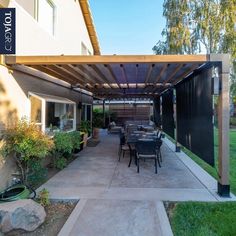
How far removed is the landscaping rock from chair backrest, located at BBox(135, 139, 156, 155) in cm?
392

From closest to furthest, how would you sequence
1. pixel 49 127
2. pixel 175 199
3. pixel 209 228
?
pixel 209 228, pixel 175 199, pixel 49 127

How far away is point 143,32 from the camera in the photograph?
89.7 feet

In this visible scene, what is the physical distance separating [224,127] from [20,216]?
4480 mm

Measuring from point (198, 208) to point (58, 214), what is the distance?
277 centimetres

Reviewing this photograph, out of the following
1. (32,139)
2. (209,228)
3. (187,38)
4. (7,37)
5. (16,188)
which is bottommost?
(209,228)

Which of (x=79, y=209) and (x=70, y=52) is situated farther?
(x=70, y=52)

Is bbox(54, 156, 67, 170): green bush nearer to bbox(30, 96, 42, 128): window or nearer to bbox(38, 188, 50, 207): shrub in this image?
bbox(30, 96, 42, 128): window

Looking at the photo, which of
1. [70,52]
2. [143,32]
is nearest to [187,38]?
[143,32]

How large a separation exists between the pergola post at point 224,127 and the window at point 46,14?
5.71 metres

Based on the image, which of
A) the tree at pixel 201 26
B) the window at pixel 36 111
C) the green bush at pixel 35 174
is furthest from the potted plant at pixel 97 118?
the green bush at pixel 35 174

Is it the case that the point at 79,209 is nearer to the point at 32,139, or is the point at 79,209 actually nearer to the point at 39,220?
the point at 39,220

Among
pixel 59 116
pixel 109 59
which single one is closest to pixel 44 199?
pixel 109 59

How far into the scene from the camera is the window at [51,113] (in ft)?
24.8

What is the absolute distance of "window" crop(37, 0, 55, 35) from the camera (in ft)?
26.7
